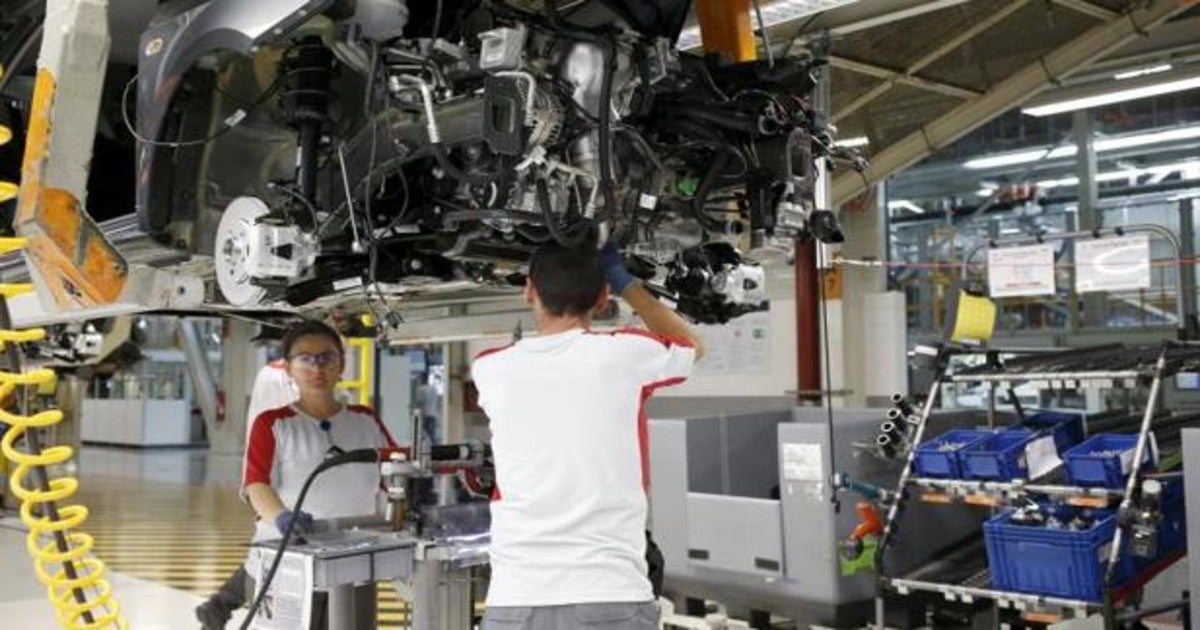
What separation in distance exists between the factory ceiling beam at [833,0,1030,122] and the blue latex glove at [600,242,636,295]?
4.11 meters

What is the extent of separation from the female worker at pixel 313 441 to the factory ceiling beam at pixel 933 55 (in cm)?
421

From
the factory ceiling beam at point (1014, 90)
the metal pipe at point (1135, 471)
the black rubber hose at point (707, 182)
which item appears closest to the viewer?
the black rubber hose at point (707, 182)

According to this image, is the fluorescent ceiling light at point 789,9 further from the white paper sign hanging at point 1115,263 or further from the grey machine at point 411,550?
the grey machine at point 411,550

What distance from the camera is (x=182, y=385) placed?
22.5 meters

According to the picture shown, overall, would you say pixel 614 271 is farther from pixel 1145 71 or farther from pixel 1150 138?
pixel 1150 138

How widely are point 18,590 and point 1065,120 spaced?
1019 centimetres

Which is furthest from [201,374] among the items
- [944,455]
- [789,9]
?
[944,455]

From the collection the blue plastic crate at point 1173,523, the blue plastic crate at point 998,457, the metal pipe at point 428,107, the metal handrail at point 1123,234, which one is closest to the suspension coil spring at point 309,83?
the metal pipe at point 428,107

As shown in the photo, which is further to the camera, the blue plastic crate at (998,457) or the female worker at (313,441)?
the blue plastic crate at (998,457)

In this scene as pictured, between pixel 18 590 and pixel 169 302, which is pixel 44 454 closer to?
pixel 169 302

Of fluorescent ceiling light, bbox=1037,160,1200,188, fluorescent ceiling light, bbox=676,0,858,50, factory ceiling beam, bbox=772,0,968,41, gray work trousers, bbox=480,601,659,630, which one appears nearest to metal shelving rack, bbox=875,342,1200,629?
fluorescent ceiling light, bbox=676,0,858,50

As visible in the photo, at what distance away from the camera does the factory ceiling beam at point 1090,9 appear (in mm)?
5849

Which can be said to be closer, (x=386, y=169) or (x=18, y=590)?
(x=386, y=169)

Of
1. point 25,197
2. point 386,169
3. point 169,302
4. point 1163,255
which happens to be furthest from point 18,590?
point 1163,255
